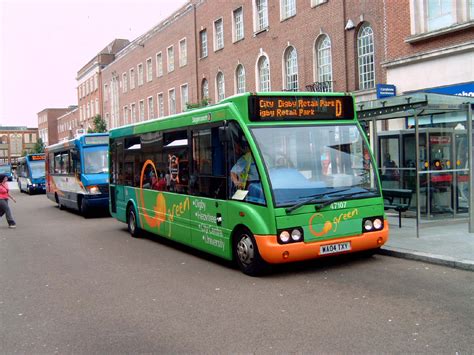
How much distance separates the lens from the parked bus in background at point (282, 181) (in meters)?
7.57

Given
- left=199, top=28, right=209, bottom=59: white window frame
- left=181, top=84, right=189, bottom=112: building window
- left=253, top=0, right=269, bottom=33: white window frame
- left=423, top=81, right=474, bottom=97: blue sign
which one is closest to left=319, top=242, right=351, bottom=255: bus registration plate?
left=423, top=81, right=474, bottom=97: blue sign

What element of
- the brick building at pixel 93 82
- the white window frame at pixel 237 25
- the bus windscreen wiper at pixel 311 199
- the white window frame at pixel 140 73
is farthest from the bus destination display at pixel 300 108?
the brick building at pixel 93 82

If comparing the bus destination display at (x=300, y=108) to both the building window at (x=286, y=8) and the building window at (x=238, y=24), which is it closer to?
the building window at (x=286, y=8)

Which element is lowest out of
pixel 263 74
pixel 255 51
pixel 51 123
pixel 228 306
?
pixel 228 306

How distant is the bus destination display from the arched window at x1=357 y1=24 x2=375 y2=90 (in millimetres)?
12146

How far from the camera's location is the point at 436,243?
9.45 m

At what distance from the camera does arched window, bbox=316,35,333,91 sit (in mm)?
22141

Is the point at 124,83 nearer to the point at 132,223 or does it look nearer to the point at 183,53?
the point at 183,53

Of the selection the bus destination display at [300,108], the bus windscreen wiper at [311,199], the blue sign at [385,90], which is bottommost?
the bus windscreen wiper at [311,199]

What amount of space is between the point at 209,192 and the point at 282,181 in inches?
67.9

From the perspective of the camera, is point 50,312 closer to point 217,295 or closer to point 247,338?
point 217,295

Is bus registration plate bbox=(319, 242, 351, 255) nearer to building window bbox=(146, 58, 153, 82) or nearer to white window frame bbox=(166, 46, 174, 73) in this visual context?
white window frame bbox=(166, 46, 174, 73)

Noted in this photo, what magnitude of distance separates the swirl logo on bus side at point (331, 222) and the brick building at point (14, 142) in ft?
413

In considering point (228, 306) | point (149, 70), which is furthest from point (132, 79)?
point (228, 306)
